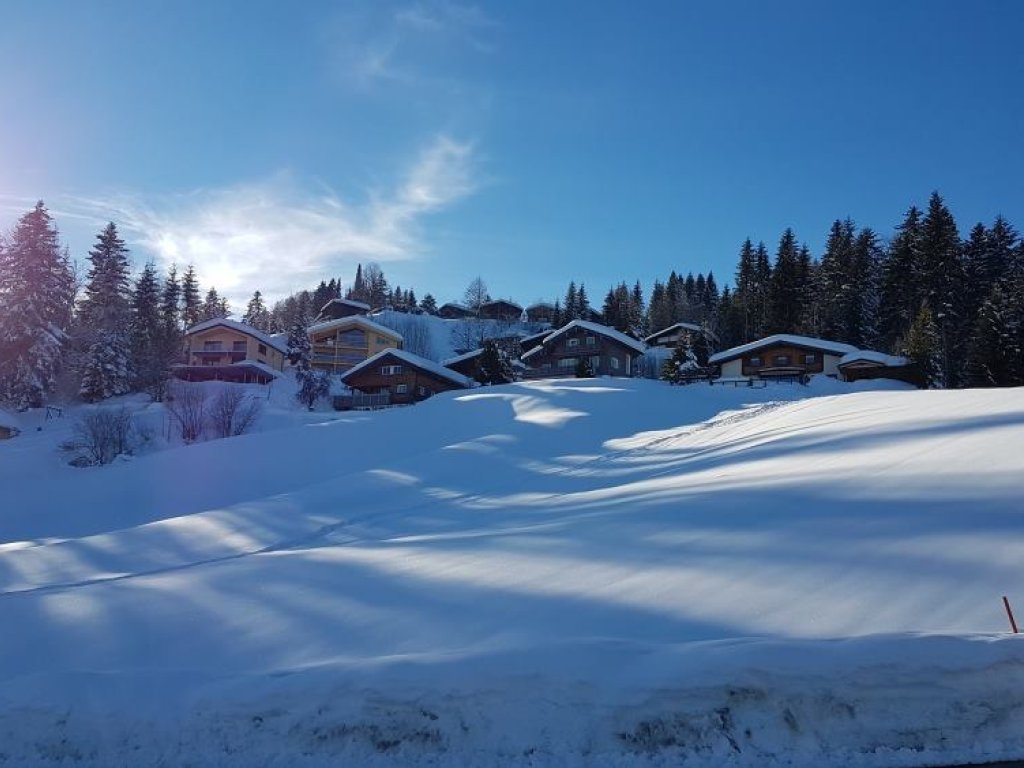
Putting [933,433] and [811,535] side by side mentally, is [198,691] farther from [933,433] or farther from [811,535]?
[933,433]

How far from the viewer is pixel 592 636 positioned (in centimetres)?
421

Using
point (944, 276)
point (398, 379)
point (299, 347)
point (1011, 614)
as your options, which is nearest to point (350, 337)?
point (299, 347)

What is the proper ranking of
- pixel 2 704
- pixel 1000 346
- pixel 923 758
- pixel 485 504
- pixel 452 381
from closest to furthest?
pixel 923 758 → pixel 2 704 → pixel 485 504 → pixel 1000 346 → pixel 452 381

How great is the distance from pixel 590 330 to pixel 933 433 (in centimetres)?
4711

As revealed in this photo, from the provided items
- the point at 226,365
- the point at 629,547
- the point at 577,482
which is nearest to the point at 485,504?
the point at 577,482

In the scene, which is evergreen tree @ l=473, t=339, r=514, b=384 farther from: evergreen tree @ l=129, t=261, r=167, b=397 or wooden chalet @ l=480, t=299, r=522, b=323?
wooden chalet @ l=480, t=299, r=522, b=323


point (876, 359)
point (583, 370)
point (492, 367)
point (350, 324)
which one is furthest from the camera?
point (350, 324)

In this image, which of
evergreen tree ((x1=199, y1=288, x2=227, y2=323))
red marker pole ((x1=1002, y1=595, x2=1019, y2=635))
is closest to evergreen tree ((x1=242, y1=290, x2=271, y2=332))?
evergreen tree ((x1=199, y1=288, x2=227, y2=323))

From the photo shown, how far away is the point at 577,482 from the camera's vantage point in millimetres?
14648

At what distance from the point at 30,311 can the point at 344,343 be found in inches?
1205

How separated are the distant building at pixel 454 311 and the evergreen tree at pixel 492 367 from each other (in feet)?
181

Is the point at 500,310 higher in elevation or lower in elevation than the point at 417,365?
higher

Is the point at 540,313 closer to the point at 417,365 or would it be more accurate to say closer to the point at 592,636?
the point at 417,365

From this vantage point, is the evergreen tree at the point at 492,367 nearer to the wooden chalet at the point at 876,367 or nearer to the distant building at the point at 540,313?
the wooden chalet at the point at 876,367
